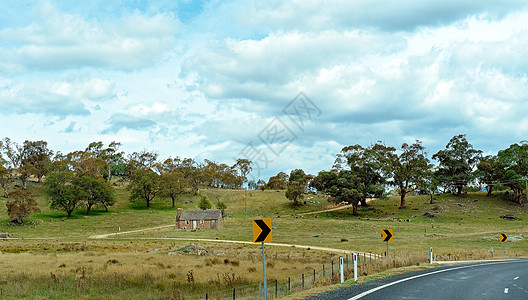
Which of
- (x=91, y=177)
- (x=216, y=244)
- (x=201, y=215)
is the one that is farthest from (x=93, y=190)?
(x=216, y=244)

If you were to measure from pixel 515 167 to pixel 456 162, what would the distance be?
13013 mm

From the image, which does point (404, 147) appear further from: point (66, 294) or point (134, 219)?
point (66, 294)

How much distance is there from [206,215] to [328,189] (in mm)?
28751

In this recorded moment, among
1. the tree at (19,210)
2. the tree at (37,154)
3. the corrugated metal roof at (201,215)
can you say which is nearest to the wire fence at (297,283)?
the corrugated metal roof at (201,215)

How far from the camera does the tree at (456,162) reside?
103 m

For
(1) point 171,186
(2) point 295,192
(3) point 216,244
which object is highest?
(1) point 171,186

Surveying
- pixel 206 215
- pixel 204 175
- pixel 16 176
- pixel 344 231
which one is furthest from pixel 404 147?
pixel 16 176

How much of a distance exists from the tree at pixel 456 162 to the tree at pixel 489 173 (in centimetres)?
278

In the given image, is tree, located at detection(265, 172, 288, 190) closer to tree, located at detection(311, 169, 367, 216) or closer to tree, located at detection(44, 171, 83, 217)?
tree, located at detection(311, 169, 367, 216)

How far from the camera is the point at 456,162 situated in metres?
104

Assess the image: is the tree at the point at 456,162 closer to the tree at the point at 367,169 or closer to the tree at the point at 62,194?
the tree at the point at 367,169

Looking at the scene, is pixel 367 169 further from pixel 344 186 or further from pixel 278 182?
Answer: pixel 278 182

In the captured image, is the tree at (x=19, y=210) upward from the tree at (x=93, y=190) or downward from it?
downward

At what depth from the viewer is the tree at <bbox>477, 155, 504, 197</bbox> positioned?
98.8 metres
